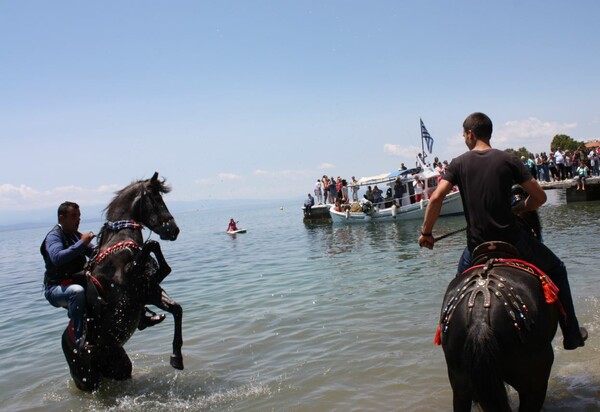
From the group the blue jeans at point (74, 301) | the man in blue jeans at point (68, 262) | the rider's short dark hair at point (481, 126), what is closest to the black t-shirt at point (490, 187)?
the rider's short dark hair at point (481, 126)

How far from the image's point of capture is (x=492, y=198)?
14.3ft

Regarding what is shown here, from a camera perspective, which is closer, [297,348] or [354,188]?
[297,348]

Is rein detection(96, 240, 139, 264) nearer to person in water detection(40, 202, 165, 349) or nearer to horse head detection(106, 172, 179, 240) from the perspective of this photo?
person in water detection(40, 202, 165, 349)

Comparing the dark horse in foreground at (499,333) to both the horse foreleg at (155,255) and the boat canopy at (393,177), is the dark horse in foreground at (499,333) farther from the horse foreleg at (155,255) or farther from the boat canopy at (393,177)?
the boat canopy at (393,177)

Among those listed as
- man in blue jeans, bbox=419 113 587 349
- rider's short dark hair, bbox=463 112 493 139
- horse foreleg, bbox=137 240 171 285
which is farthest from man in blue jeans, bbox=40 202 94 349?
rider's short dark hair, bbox=463 112 493 139

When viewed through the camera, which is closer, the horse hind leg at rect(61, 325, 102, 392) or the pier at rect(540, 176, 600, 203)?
the horse hind leg at rect(61, 325, 102, 392)

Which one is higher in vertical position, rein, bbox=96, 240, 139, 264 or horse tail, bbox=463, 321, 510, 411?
rein, bbox=96, 240, 139, 264

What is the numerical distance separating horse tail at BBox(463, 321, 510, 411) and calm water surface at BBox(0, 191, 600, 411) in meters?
1.99

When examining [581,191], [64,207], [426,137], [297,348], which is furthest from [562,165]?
[64,207]

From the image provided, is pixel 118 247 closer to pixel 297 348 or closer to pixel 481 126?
pixel 297 348

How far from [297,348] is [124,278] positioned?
126 inches

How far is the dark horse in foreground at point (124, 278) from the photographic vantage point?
630 centimetres

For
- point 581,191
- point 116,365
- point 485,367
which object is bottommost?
point 116,365

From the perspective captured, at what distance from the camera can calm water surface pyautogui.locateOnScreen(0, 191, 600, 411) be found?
6.26 metres
